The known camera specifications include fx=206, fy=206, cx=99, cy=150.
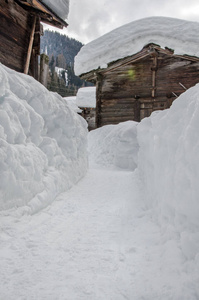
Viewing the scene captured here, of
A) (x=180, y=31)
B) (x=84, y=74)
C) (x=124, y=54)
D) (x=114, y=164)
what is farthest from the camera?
(x=84, y=74)

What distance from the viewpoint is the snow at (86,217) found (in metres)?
1.51

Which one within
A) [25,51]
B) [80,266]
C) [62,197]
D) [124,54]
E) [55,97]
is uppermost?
[124,54]

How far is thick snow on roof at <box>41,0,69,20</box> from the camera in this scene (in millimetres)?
7081

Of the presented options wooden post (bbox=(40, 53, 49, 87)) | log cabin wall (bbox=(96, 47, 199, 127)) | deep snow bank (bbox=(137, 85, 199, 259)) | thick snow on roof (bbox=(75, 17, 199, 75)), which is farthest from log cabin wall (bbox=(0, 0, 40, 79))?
deep snow bank (bbox=(137, 85, 199, 259))

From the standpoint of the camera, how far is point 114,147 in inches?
315

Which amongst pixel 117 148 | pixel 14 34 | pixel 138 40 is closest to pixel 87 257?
pixel 117 148

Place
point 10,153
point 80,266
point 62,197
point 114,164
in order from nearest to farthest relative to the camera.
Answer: point 80,266
point 10,153
point 62,197
point 114,164

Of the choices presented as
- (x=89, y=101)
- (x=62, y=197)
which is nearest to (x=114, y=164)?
(x=62, y=197)

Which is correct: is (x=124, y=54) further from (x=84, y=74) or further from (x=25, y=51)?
(x=25, y=51)

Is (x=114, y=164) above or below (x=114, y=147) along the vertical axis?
below

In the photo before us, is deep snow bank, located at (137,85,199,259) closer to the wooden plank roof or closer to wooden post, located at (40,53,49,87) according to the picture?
wooden post, located at (40,53,49,87)

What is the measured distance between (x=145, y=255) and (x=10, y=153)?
1.93 metres

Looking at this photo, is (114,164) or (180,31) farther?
(180,31)

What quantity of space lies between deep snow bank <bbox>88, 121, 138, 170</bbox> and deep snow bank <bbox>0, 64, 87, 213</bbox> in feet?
9.29
